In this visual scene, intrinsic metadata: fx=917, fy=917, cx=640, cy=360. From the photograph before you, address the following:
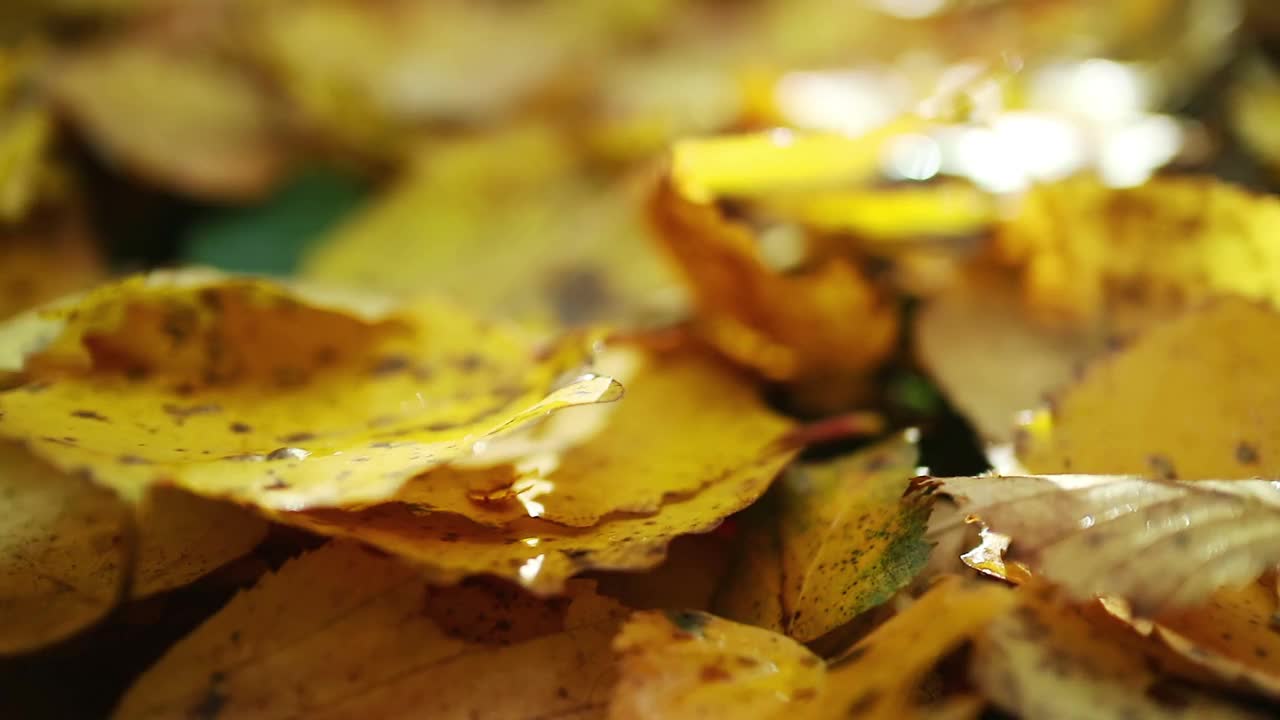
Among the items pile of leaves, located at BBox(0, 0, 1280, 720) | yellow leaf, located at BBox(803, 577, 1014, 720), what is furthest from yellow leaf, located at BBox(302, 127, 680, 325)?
yellow leaf, located at BBox(803, 577, 1014, 720)

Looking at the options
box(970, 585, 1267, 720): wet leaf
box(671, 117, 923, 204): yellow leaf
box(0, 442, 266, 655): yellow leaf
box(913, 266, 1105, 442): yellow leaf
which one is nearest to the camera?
box(970, 585, 1267, 720): wet leaf

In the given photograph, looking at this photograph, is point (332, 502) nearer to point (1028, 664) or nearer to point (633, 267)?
point (1028, 664)

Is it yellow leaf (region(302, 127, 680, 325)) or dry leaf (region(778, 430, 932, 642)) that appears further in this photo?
yellow leaf (region(302, 127, 680, 325))

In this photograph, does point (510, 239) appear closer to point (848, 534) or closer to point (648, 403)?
point (648, 403)

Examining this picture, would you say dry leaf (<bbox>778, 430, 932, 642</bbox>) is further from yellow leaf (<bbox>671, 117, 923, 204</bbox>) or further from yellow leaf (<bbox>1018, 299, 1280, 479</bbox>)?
yellow leaf (<bbox>671, 117, 923, 204</bbox>)

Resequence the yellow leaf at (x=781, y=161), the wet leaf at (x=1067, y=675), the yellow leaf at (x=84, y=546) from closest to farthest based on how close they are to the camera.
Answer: the wet leaf at (x=1067, y=675) → the yellow leaf at (x=84, y=546) → the yellow leaf at (x=781, y=161)

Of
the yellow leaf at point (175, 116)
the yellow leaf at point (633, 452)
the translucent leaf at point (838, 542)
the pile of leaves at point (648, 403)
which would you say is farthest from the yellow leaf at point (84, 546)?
the yellow leaf at point (175, 116)

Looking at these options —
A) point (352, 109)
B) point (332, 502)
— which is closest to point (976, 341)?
point (332, 502)

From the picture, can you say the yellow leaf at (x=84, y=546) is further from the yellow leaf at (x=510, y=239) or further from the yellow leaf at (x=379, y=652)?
the yellow leaf at (x=510, y=239)
